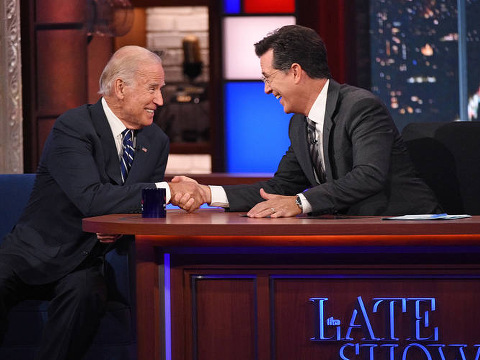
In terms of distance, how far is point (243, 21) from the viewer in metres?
6.72

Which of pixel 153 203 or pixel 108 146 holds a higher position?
pixel 108 146

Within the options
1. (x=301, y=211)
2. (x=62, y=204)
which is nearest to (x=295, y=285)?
(x=301, y=211)

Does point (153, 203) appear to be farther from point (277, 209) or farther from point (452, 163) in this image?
point (452, 163)

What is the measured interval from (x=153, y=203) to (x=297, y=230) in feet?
1.68

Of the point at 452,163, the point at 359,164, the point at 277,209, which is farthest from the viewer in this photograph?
the point at 452,163

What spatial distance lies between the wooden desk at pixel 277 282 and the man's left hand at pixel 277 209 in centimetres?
11

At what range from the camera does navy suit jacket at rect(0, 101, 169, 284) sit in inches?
103

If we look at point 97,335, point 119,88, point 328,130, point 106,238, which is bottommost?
point 97,335

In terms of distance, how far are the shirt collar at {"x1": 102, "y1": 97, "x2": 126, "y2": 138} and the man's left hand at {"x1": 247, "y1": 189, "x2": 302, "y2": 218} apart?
750 millimetres

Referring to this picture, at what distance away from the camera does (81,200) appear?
2.61 metres

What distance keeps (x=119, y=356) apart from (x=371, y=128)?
110cm

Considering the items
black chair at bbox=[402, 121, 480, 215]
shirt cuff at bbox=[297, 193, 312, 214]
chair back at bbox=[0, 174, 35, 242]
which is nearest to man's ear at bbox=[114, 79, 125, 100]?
chair back at bbox=[0, 174, 35, 242]

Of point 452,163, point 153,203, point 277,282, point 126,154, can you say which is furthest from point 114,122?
point 452,163

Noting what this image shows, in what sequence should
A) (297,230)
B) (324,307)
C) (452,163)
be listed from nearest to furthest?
(297,230), (324,307), (452,163)
